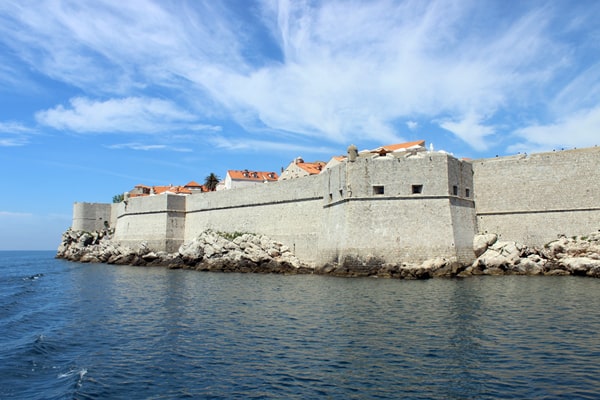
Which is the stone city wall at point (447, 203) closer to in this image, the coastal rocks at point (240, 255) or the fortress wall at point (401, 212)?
the fortress wall at point (401, 212)

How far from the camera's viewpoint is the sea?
282 inches

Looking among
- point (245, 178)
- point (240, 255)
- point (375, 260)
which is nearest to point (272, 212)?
point (240, 255)

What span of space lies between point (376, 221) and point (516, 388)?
1405 cm

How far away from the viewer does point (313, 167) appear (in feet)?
128

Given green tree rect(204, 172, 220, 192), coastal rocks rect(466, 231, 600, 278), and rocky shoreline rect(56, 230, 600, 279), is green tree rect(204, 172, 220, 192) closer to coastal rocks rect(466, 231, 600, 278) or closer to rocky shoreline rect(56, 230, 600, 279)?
rocky shoreline rect(56, 230, 600, 279)

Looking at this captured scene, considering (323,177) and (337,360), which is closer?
(337,360)

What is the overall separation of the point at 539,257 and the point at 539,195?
8.60 ft

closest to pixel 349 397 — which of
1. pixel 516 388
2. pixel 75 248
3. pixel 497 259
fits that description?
pixel 516 388

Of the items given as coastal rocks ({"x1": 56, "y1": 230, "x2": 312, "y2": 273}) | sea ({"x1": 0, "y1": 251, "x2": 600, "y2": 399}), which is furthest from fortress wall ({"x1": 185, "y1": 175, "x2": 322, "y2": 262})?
sea ({"x1": 0, "y1": 251, "x2": 600, "y2": 399})

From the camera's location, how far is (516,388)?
22.4ft

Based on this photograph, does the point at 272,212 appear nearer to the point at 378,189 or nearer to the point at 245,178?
the point at 378,189

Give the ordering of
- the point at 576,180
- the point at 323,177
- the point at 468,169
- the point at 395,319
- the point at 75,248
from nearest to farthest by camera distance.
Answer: the point at 395,319 → the point at 576,180 → the point at 468,169 → the point at 323,177 → the point at 75,248

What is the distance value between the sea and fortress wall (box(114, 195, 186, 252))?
16.5 meters

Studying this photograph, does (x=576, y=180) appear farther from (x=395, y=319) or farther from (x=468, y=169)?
(x=395, y=319)
